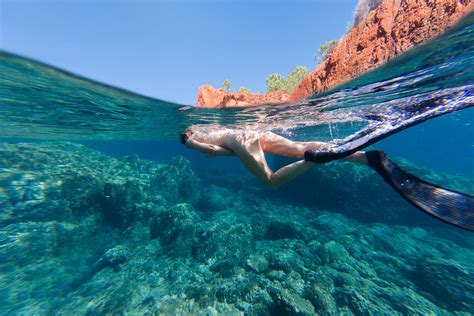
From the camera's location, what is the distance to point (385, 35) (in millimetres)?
6254

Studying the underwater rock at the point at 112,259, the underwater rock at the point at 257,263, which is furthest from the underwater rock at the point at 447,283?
the underwater rock at the point at 112,259

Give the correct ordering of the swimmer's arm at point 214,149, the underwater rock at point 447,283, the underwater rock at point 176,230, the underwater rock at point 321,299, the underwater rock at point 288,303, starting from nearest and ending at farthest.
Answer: the swimmer's arm at point 214,149, the underwater rock at point 288,303, the underwater rock at point 321,299, the underwater rock at point 447,283, the underwater rock at point 176,230

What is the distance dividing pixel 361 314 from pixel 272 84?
1335 centimetres

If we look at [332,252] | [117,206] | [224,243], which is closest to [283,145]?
[224,243]

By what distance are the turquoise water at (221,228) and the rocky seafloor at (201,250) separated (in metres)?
0.06

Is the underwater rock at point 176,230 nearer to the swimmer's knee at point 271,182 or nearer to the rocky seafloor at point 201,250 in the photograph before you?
the rocky seafloor at point 201,250

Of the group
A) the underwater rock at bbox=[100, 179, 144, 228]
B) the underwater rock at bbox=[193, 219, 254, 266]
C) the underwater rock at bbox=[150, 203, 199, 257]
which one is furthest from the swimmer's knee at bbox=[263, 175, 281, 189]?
the underwater rock at bbox=[100, 179, 144, 228]

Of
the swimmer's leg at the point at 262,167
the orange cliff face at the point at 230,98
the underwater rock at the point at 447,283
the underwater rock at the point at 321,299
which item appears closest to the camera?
the swimmer's leg at the point at 262,167

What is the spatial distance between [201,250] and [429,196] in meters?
9.03

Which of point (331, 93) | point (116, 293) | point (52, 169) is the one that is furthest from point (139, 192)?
point (331, 93)

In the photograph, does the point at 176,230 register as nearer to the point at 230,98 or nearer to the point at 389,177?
the point at 230,98

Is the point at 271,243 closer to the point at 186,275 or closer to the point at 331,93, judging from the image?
the point at 186,275

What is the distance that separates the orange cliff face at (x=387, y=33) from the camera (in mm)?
5023

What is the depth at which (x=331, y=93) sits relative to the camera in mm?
9586
